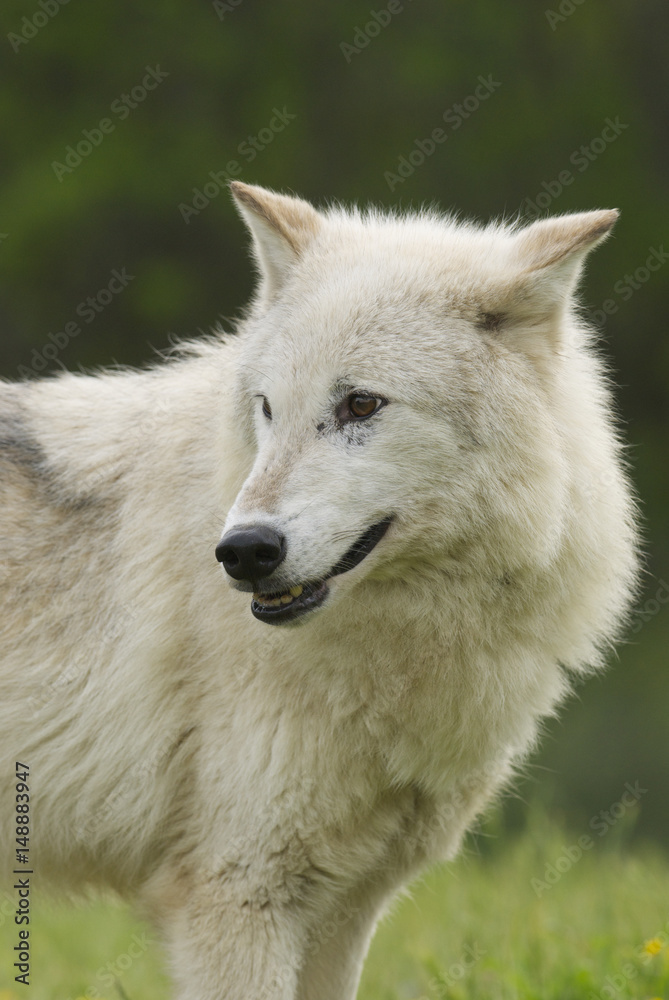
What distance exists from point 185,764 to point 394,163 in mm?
12192

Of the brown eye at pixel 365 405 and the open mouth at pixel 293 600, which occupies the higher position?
the brown eye at pixel 365 405

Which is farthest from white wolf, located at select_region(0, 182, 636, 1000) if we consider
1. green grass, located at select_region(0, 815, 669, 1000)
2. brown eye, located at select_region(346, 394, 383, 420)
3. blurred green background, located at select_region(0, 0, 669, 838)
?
blurred green background, located at select_region(0, 0, 669, 838)

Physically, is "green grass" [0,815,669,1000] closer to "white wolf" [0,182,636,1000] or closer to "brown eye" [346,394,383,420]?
"white wolf" [0,182,636,1000]

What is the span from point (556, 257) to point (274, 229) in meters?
0.92

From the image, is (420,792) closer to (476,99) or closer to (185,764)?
(185,764)

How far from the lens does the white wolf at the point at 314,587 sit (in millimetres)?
3461

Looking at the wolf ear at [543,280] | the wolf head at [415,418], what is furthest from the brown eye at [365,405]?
the wolf ear at [543,280]

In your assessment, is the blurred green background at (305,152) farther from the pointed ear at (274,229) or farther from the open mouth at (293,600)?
the open mouth at (293,600)

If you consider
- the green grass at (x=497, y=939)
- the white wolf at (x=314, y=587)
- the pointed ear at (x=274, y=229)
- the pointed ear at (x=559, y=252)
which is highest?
the pointed ear at (x=559, y=252)

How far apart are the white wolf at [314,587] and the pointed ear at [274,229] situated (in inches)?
0.4

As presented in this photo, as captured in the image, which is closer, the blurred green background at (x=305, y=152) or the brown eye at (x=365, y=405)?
the brown eye at (x=365, y=405)

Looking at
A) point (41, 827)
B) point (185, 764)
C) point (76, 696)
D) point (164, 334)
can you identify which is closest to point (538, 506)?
point (185, 764)

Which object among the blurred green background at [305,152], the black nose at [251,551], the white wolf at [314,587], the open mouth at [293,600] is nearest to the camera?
the black nose at [251,551]

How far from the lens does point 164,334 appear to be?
14.8 meters
